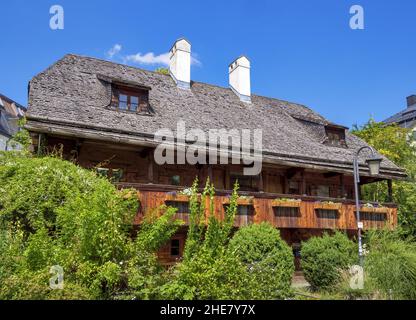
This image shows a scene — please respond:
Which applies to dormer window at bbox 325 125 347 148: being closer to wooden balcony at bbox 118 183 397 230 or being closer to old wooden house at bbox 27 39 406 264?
old wooden house at bbox 27 39 406 264

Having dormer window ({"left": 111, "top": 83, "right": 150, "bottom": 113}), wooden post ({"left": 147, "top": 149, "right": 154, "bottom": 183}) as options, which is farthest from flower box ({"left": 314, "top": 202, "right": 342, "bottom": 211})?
dormer window ({"left": 111, "top": 83, "right": 150, "bottom": 113})

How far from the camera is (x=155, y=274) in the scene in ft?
27.1

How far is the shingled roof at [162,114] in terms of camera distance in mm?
13984

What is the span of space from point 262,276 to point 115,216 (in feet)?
11.4

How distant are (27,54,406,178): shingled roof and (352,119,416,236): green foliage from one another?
3865 mm

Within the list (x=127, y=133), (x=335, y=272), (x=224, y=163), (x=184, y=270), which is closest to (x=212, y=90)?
(x=224, y=163)

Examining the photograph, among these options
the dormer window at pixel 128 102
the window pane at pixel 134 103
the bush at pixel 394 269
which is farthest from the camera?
the window pane at pixel 134 103

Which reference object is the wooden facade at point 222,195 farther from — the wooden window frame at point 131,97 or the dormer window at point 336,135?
the dormer window at point 336,135

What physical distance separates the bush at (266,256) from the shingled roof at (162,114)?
16.4 feet

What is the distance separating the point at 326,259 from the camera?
12.4 m

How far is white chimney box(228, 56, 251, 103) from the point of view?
→ 22938mm

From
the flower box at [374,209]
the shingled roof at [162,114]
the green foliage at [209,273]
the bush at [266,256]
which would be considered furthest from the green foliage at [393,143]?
the green foliage at [209,273]

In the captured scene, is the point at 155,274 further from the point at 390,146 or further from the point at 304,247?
the point at 390,146

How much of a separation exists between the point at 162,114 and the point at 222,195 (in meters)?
4.77
